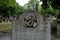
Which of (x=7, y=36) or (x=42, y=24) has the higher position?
(x=42, y=24)

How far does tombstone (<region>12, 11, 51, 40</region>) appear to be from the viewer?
8.08 metres

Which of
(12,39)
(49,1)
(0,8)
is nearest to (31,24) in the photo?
(12,39)

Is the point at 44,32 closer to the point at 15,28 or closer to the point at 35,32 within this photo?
the point at 35,32

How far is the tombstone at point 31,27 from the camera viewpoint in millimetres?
8078

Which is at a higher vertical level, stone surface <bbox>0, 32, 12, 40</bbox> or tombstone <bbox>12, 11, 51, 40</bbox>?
tombstone <bbox>12, 11, 51, 40</bbox>

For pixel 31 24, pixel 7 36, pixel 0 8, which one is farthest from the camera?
pixel 0 8

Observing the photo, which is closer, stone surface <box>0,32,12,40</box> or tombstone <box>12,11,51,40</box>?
tombstone <box>12,11,51,40</box>

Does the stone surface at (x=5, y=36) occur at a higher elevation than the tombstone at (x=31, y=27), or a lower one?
lower

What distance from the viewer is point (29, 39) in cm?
834

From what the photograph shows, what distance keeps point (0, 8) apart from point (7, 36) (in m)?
19.5

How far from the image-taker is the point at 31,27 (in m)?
8.20

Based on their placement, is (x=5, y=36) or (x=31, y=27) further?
(x=5, y=36)

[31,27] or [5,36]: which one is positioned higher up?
[31,27]

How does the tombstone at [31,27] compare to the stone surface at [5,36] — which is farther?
the stone surface at [5,36]
